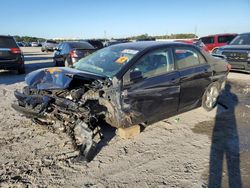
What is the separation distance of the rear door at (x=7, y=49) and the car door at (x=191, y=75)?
28.3ft

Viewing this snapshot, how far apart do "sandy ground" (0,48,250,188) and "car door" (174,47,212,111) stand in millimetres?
477

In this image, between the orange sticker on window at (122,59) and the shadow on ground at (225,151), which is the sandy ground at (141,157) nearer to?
the shadow on ground at (225,151)

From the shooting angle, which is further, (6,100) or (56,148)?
(6,100)

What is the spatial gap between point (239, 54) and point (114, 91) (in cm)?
877

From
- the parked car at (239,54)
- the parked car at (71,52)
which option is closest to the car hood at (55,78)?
the parked car at (71,52)

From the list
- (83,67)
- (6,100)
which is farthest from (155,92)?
(6,100)

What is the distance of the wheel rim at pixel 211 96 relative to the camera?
6.25 meters

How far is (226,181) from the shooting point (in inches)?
135

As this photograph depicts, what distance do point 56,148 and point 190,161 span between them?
6.91 feet

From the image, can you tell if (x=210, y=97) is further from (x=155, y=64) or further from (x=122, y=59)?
(x=122, y=59)

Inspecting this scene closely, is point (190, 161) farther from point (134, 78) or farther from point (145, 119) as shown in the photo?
point (134, 78)

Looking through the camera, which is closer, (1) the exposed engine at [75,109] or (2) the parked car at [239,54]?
(1) the exposed engine at [75,109]

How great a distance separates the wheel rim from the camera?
625 cm

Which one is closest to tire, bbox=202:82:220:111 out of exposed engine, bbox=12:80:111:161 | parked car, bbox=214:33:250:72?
exposed engine, bbox=12:80:111:161
